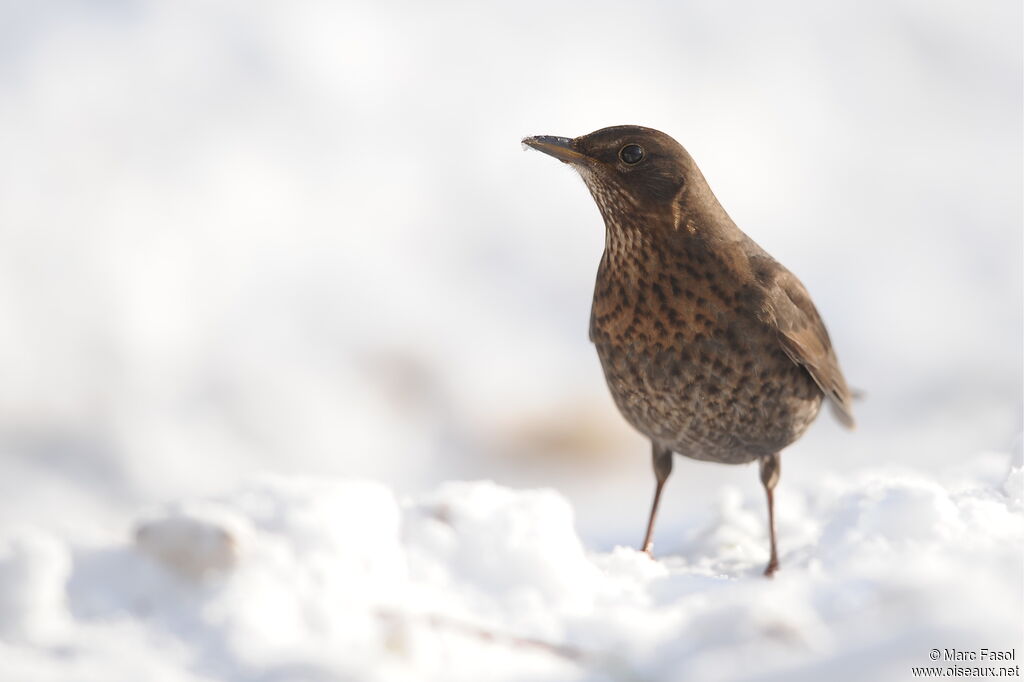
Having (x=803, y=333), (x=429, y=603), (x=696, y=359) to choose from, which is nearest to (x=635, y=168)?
(x=696, y=359)

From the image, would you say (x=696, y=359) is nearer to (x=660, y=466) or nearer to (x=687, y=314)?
(x=687, y=314)

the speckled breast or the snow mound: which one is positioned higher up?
the speckled breast

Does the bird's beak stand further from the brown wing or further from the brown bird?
the brown wing

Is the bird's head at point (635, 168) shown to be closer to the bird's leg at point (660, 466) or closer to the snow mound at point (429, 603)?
the bird's leg at point (660, 466)

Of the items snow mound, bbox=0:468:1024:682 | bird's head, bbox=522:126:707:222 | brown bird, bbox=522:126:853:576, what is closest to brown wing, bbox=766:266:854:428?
brown bird, bbox=522:126:853:576

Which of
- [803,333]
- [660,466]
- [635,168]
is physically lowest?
[660,466]

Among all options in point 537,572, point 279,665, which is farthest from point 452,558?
point 279,665

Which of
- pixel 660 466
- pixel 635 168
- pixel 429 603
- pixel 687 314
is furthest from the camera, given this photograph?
pixel 660 466
